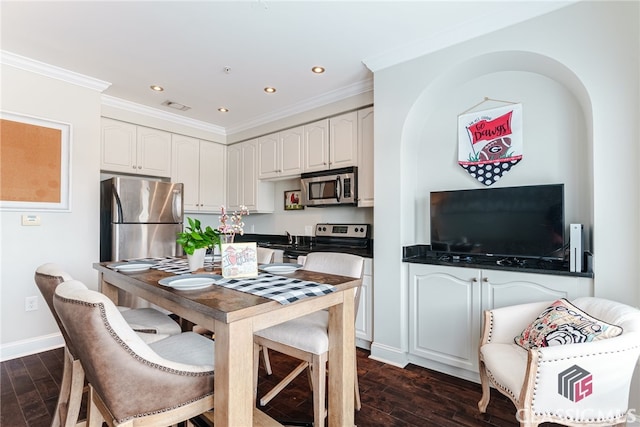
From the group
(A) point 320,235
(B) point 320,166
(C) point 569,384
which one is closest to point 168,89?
(B) point 320,166

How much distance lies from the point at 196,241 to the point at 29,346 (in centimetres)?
234

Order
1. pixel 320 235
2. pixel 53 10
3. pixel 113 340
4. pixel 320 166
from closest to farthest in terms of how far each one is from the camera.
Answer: pixel 113 340, pixel 53 10, pixel 320 166, pixel 320 235

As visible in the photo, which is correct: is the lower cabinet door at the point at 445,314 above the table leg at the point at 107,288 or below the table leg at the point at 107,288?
below

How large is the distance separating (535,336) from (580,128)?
1.46 meters

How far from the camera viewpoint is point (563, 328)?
1.53m

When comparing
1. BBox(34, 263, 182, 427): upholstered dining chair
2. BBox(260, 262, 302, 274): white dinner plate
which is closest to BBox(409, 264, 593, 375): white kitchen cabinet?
BBox(260, 262, 302, 274): white dinner plate

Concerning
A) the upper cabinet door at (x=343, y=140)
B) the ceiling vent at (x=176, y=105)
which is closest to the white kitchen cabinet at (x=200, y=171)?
the ceiling vent at (x=176, y=105)

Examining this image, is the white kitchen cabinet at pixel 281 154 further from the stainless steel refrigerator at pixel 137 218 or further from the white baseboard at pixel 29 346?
the white baseboard at pixel 29 346

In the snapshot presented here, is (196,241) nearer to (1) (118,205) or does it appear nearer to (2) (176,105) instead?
(1) (118,205)

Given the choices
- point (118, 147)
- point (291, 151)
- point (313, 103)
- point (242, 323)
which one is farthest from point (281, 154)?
point (242, 323)

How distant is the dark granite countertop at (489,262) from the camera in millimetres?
1968

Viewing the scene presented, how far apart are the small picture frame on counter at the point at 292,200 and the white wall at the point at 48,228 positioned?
Result: 2.11m

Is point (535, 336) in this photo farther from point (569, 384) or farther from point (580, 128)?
point (580, 128)

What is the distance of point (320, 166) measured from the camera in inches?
138
